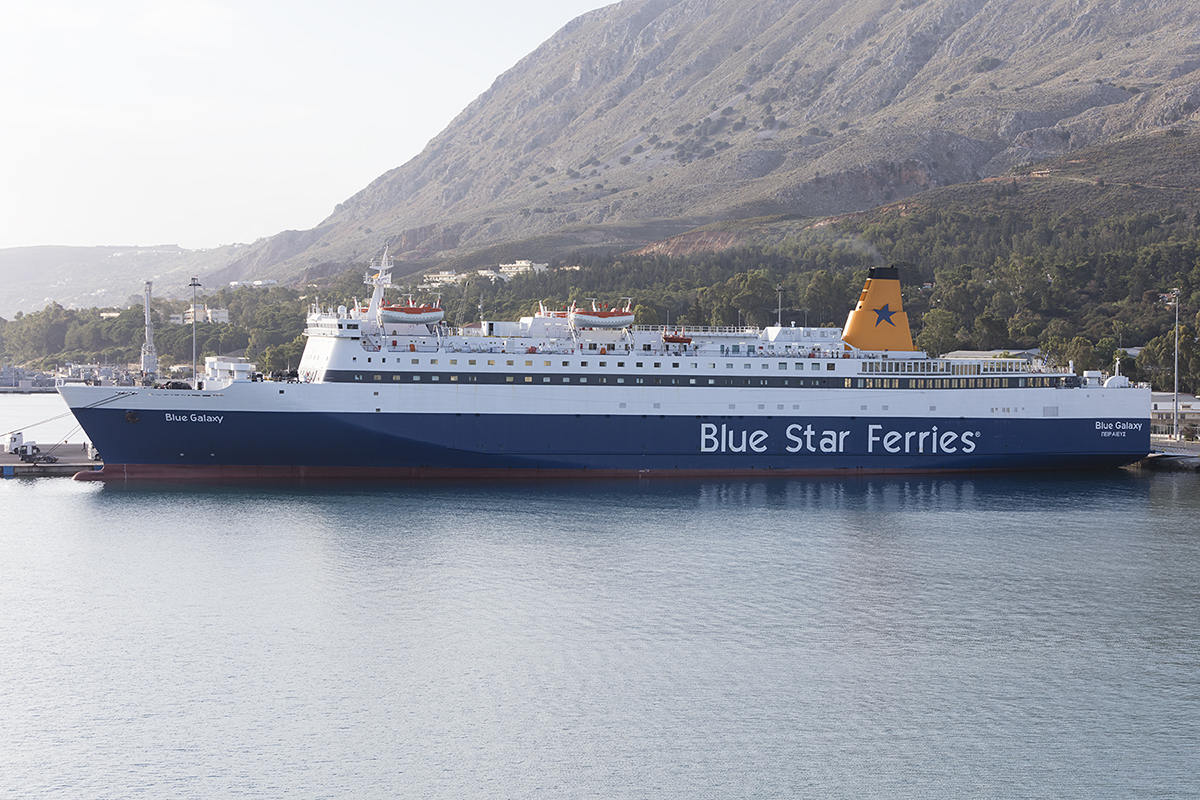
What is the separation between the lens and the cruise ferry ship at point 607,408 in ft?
128

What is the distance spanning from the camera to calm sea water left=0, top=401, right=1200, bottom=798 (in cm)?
1742

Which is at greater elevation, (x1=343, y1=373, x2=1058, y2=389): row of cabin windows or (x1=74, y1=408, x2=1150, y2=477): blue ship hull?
(x1=343, y1=373, x2=1058, y2=389): row of cabin windows

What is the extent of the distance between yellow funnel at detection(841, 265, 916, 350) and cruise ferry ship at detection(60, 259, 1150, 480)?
0.23 ft

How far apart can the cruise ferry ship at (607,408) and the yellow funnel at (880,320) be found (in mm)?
71

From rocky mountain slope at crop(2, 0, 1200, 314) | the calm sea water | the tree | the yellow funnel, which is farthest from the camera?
rocky mountain slope at crop(2, 0, 1200, 314)

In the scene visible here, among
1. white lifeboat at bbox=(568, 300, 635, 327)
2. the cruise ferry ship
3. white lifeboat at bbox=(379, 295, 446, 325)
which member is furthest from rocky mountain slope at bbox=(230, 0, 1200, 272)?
white lifeboat at bbox=(379, 295, 446, 325)

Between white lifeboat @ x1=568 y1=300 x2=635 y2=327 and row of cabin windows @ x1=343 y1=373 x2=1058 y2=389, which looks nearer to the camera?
row of cabin windows @ x1=343 y1=373 x2=1058 y2=389

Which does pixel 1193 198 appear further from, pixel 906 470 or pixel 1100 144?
pixel 906 470

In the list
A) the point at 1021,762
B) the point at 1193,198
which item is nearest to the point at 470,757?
the point at 1021,762

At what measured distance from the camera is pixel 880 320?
44.3 m

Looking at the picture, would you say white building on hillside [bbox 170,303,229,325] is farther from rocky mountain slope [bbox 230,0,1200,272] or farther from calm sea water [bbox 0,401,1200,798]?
calm sea water [bbox 0,401,1200,798]

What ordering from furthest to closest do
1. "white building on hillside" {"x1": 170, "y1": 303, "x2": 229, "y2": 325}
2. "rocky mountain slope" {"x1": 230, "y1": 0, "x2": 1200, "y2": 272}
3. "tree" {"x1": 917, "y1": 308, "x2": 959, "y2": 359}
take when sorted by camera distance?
1. "white building on hillside" {"x1": 170, "y1": 303, "x2": 229, "y2": 325}
2. "rocky mountain slope" {"x1": 230, "y1": 0, "x2": 1200, "y2": 272}
3. "tree" {"x1": 917, "y1": 308, "x2": 959, "y2": 359}

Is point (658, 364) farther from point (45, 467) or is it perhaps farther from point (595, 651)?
point (45, 467)

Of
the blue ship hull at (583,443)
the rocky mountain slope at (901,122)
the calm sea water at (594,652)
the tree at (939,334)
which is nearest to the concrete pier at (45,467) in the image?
the blue ship hull at (583,443)
